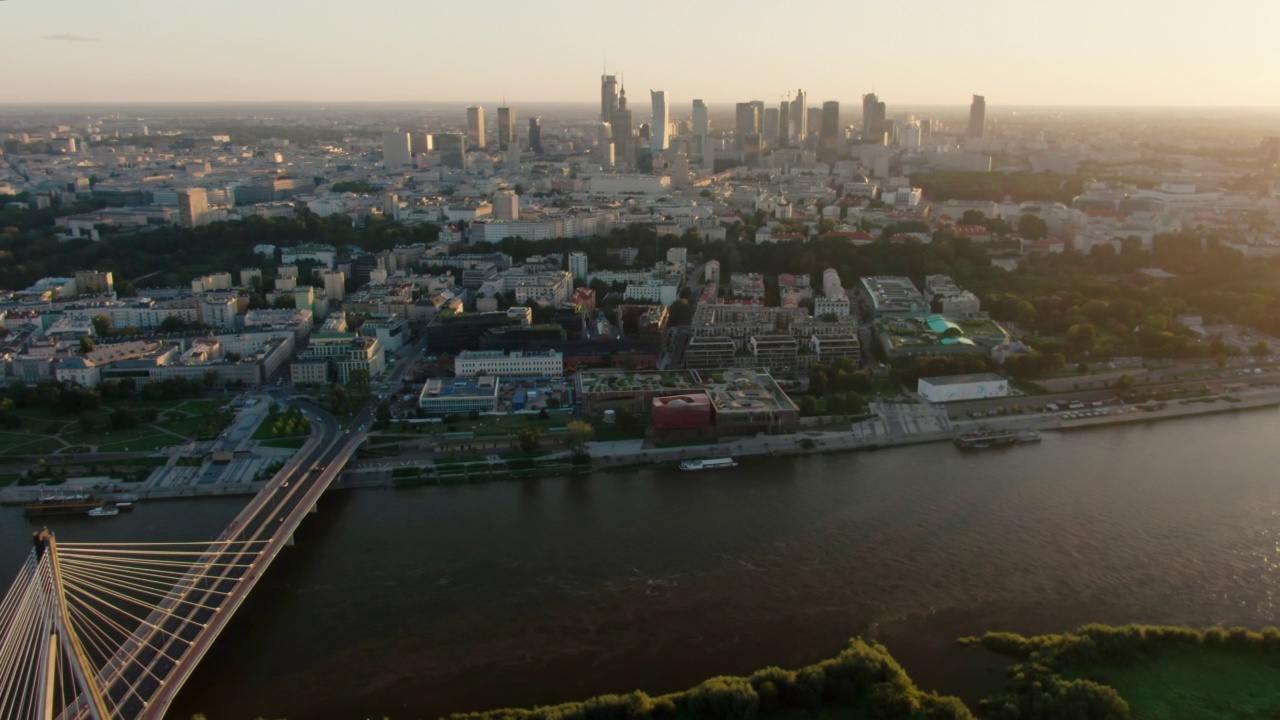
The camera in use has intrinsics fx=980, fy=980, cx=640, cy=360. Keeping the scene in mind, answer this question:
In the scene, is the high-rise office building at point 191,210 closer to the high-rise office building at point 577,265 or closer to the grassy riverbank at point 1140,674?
the high-rise office building at point 577,265

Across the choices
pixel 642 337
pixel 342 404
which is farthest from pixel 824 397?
pixel 342 404

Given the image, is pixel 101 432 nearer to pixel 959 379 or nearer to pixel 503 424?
pixel 503 424

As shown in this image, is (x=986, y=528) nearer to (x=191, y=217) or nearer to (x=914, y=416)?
(x=914, y=416)

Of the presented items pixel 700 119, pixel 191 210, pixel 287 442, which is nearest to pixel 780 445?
pixel 287 442

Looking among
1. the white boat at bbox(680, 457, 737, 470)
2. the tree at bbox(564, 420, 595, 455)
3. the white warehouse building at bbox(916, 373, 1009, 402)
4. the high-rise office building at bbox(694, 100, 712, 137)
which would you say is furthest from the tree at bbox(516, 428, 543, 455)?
the high-rise office building at bbox(694, 100, 712, 137)

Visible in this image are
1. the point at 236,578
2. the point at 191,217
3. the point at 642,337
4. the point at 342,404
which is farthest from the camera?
the point at 191,217

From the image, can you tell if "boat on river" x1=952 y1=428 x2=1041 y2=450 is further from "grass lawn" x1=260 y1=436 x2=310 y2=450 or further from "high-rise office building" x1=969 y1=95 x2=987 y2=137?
"high-rise office building" x1=969 y1=95 x2=987 y2=137
